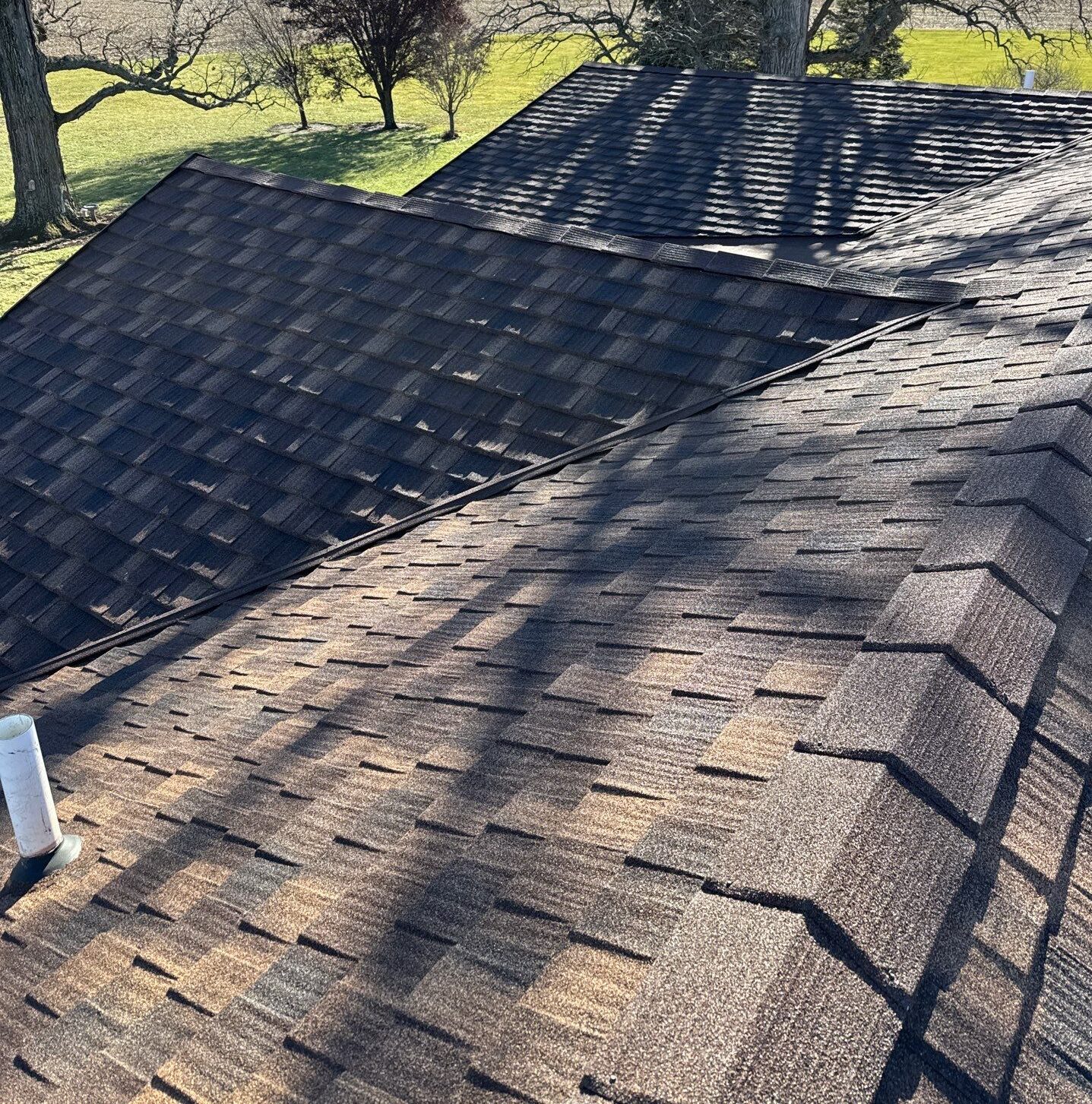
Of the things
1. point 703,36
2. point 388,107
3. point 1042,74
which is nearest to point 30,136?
point 703,36

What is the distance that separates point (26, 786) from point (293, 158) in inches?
1337

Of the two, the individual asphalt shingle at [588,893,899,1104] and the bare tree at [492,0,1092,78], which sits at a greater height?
the individual asphalt shingle at [588,893,899,1104]

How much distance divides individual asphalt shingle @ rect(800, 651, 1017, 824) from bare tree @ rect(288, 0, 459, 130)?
37.2 meters

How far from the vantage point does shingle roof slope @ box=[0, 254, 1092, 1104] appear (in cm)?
163

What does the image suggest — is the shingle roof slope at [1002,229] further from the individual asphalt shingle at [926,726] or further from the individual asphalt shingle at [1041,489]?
the individual asphalt shingle at [926,726]

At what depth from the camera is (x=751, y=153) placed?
1301cm

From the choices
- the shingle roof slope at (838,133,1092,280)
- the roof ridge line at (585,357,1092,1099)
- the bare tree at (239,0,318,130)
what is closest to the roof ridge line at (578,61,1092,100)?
the shingle roof slope at (838,133,1092,280)

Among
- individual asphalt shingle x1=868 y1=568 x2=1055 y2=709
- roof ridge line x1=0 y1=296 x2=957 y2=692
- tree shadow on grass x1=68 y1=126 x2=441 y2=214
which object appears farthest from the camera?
tree shadow on grass x1=68 y1=126 x2=441 y2=214

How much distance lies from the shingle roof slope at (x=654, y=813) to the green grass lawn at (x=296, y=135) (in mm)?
21351

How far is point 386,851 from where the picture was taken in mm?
2682

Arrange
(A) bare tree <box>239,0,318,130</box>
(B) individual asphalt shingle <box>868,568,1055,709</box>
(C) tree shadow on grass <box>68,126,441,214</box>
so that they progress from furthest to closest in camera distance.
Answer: (A) bare tree <box>239,0,318,130</box>, (C) tree shadow on grass <box>68,126,441,214</box>, (B) individual asphalt shingle <box>868,568,1055,709</box>

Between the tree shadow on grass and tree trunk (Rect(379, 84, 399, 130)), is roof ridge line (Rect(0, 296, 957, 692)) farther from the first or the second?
tree trunk (Rect(379, 84, 399, 130))

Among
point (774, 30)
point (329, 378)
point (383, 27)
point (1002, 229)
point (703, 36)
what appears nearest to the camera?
point (329, 378)

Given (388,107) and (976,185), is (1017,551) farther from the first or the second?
(388,107)
